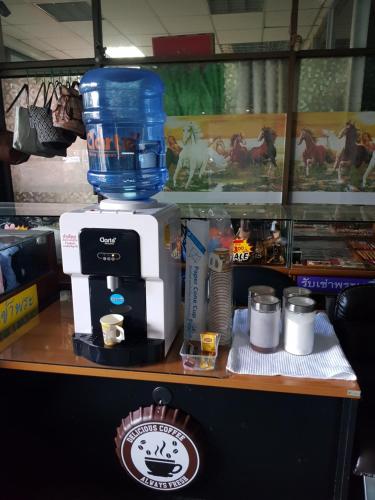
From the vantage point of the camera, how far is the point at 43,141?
2.16 meters

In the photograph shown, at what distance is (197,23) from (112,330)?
3.70 meters

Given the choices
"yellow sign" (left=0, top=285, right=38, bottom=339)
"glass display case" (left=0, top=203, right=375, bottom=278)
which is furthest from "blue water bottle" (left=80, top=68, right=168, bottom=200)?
"glass display case" (left=0, top=203, right=375, bottom=278)

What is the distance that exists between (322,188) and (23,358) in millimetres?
2688

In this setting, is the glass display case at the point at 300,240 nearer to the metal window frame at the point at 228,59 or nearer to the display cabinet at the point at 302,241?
the display cabinet at the point at 302,241

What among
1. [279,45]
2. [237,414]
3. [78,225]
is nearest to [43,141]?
[78,225]

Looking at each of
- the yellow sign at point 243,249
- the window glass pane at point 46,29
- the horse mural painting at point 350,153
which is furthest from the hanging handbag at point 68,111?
the horse mural painting at point 350,153

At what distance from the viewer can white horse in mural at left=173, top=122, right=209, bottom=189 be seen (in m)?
3.24

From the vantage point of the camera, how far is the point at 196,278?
46.7 inches

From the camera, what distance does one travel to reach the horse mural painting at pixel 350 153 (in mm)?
3062

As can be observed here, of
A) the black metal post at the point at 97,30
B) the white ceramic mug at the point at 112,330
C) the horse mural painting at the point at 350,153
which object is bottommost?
the white ceramic mug at the point at 112,330

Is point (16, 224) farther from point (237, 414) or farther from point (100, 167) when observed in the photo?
point (237, 414)

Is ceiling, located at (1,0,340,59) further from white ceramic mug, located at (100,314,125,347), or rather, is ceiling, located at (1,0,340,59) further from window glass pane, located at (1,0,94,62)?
white ceramic mug, located at (100,314,125,347)

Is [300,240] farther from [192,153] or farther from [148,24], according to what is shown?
[148,24]

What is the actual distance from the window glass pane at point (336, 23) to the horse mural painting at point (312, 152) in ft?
2.13
